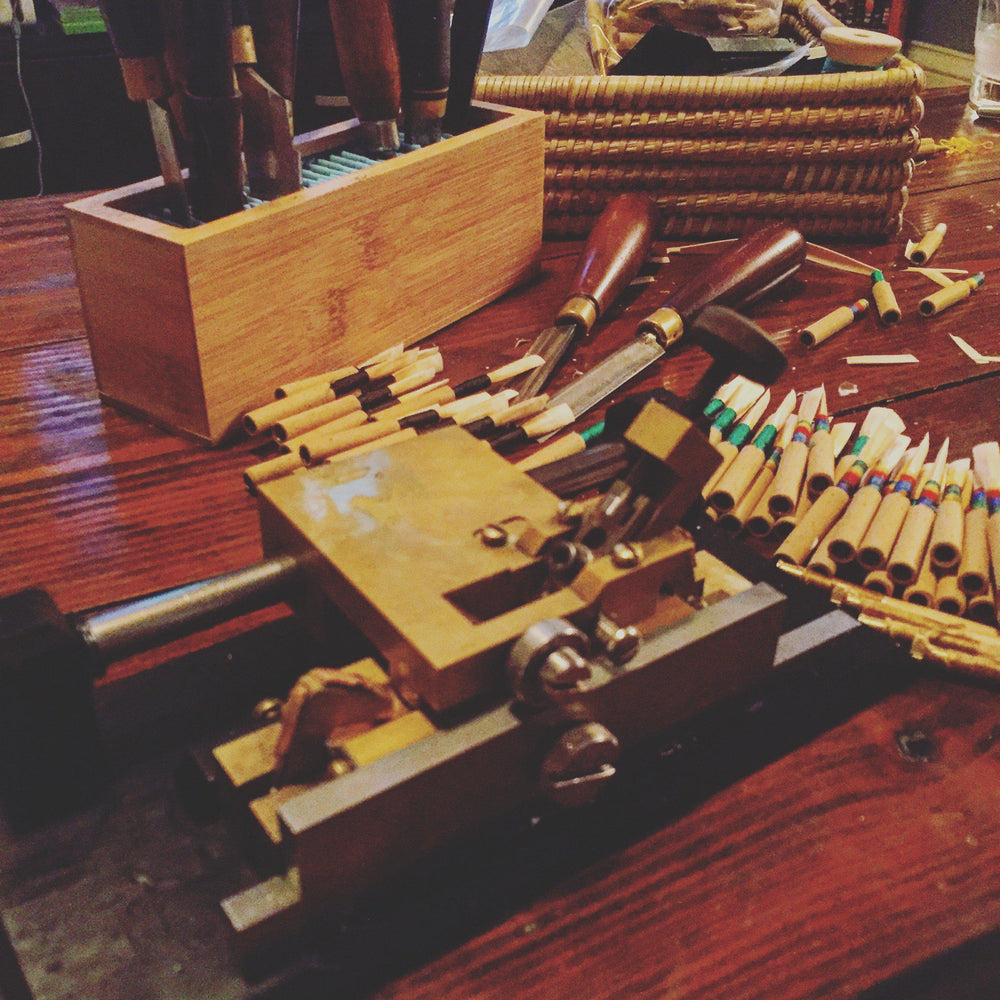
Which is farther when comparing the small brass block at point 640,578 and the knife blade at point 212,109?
the knife blade at point 212,109

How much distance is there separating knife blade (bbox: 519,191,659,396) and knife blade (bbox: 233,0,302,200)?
0.31m

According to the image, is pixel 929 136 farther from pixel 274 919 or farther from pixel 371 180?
pixel 274 919

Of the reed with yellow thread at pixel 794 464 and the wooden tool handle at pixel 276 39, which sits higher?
the wooden tool handle at pixel 276 39

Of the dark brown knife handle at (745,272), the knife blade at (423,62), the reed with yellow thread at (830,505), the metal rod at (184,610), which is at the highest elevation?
the knife blade at (423,62)

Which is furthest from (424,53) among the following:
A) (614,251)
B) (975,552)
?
(975,552)

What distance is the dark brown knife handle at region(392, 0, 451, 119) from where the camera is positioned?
1.10 m

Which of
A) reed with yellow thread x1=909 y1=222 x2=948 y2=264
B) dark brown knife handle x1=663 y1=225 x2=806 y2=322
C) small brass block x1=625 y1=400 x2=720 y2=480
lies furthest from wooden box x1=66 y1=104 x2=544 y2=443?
reed with yellow thread x1=909 y1=222 x2=948 y2=264

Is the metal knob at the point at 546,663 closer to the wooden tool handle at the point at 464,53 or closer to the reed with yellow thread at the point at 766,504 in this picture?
the reed with yellow thread at the point at 766,504

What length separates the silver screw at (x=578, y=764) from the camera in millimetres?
524

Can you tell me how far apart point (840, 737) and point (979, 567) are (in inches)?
Result: 8.2

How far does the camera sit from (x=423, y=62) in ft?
3.74

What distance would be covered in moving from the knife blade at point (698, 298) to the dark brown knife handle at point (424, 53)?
1.14ft

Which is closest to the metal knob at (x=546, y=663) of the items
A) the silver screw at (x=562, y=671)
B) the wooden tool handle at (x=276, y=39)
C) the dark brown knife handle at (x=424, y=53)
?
the silver screw at (x=562, y=671)

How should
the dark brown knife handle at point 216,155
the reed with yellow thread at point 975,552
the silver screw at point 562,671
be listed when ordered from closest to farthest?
the silver screw at point 562,671
the reed with yellow thread at point 975,552
the dark brown knife handle at point 216,155
